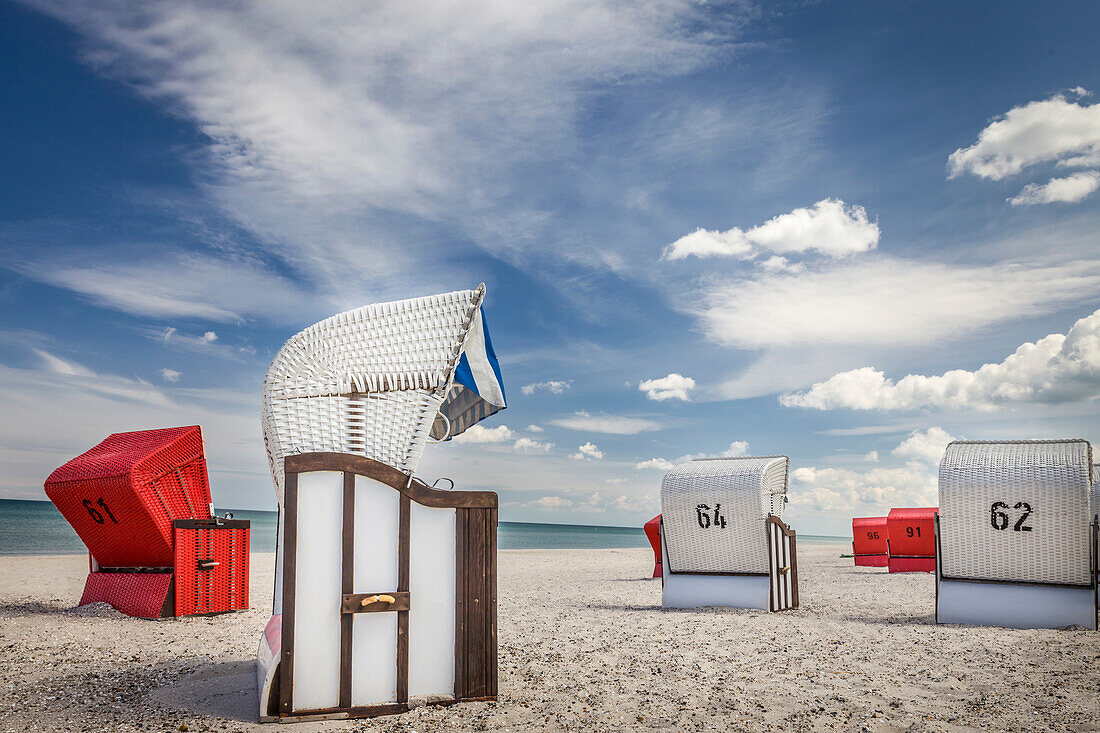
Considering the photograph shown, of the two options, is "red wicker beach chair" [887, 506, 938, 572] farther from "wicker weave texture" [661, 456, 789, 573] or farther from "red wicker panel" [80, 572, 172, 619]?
"red wicker panel" [80, 572, 172, 619]

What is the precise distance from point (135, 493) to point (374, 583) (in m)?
6.39

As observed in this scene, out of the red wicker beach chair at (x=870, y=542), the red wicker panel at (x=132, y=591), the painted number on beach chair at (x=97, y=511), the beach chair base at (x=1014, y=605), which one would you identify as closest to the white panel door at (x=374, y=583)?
the red wicker panel at (x=132, y=591)

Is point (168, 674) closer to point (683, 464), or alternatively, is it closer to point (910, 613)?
point (683, 464)

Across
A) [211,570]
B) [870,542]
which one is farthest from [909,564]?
[211,570]

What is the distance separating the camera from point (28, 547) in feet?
133

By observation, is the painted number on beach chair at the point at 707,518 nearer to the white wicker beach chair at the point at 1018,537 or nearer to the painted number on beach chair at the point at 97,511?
the white wicker beach chair at the point at 1018,537

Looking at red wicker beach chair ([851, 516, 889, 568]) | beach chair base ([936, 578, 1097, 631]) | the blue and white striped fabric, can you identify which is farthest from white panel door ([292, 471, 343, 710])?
red wicker beach chair ([851, 516, 889, 568])

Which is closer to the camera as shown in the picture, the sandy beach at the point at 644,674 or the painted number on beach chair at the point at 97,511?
the sandy beach at the point at 644,674

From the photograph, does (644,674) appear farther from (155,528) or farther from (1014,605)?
(155,528)

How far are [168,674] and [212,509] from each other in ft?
17.0

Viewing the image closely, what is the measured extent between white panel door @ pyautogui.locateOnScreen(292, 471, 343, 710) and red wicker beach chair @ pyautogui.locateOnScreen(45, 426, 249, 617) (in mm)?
6179

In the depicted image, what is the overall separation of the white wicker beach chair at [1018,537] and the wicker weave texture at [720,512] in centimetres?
267

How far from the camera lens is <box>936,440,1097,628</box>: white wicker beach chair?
10742mm

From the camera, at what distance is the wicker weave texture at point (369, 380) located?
616 cm
